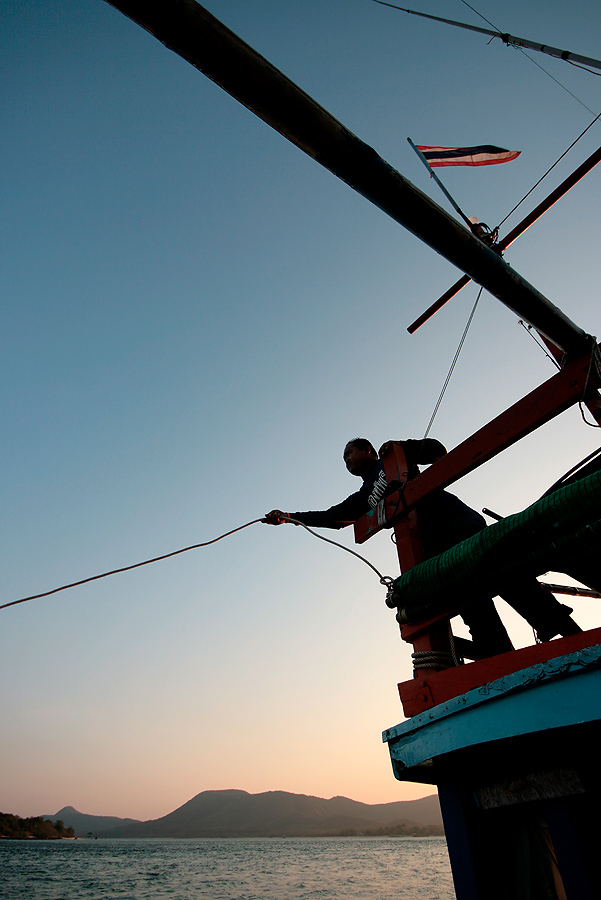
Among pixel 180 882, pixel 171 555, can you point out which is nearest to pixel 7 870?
A: pixel 180 882

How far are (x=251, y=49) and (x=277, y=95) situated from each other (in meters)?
0.25

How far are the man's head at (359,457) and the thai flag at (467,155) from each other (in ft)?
15.6

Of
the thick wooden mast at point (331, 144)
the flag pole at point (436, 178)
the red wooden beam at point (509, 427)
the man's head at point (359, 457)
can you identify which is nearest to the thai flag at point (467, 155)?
the flag pole at point (436, 178)

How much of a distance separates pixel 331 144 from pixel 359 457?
2590 millimetres

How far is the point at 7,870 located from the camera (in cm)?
6706

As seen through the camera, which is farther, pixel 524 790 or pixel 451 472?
pixel 451 472

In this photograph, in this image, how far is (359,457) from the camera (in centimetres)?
451

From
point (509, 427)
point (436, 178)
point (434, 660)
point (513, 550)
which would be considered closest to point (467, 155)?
point (436, 178)

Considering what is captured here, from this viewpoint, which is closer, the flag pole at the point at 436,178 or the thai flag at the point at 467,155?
the flag pole at the point at 436,178

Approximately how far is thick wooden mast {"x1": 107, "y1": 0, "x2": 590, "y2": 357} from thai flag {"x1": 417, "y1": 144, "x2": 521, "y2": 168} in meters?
4.26

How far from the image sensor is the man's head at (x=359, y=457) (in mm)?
4508

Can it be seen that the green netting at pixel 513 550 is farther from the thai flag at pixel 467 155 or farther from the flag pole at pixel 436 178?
the thai flag at pixel 467 155

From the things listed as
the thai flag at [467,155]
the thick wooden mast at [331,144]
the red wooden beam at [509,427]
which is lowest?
the red wooden beam at [509,427]

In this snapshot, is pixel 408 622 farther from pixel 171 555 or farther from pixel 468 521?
pixel 171 555
